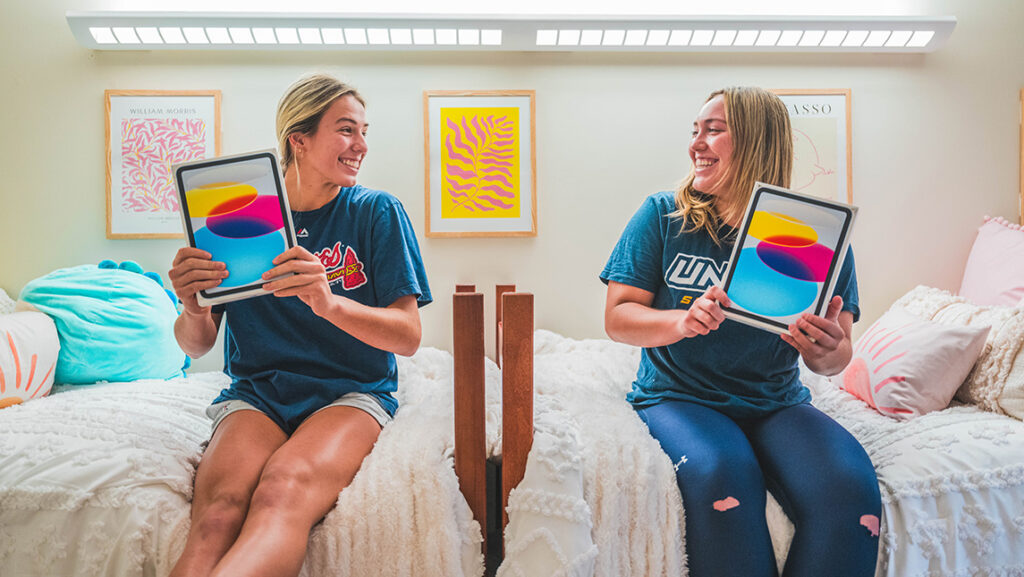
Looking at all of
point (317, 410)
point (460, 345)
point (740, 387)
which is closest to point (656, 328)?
point (740, 387)

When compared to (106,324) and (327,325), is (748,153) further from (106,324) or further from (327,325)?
(106,324)

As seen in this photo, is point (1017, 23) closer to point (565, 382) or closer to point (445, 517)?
point (565, 382)

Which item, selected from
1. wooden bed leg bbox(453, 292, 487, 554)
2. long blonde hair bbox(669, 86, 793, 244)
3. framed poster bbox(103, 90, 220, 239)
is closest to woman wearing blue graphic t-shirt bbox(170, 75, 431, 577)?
wooden bed leg bbox(453, 292, 487, 554)

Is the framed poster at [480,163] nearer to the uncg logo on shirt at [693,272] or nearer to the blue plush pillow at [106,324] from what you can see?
the blue plush pillow at [106,324]

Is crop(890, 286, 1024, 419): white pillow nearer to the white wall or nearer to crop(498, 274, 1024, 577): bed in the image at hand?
crop(498, 274, 1024, 577): bed

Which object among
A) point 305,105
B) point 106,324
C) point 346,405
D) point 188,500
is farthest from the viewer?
point 106,324

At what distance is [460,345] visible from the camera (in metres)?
1.12

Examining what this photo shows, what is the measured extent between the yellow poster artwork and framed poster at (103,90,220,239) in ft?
2.81

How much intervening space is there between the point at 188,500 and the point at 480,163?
62.8 inches

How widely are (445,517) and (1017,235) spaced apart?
89.2 inches

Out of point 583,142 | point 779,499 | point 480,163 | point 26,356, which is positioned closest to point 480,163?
point 480,163

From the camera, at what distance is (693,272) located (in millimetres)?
1334

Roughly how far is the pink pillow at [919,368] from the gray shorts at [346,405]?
4.29 feet

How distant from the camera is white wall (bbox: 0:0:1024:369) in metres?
2.31
